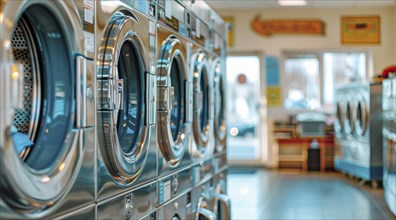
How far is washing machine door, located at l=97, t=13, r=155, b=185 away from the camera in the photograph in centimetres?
216

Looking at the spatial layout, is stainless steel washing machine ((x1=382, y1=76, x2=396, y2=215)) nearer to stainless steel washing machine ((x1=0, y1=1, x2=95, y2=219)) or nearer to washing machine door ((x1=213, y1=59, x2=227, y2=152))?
washing machine door ((x1=213, y1=59, x2=227, y2=152))

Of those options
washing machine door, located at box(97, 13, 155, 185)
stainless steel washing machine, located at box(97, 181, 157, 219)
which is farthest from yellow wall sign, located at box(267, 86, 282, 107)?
washing machine door, located at box(97, 13, 155, 185)

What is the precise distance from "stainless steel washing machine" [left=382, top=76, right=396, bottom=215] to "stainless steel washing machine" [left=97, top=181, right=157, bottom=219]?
2.93 metres

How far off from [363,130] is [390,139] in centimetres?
234

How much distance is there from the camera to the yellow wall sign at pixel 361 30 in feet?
32.1

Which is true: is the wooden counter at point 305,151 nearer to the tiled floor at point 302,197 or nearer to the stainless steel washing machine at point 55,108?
the tiled floor at point 302,197

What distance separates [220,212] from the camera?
4805mm

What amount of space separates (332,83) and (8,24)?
29.7ft

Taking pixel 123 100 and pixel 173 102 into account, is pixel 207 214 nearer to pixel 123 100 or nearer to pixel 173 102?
pixel 173 102

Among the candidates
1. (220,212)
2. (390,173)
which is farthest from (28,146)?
(390,173)

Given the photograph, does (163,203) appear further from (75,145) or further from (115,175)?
(75,145)

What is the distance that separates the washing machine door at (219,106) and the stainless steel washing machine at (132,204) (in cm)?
193

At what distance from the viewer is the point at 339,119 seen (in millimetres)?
8844

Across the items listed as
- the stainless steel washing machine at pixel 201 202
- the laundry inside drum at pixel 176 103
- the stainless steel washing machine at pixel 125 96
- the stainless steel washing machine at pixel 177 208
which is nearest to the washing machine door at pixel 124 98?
the stainless steel washing machine at pixel 125 96
